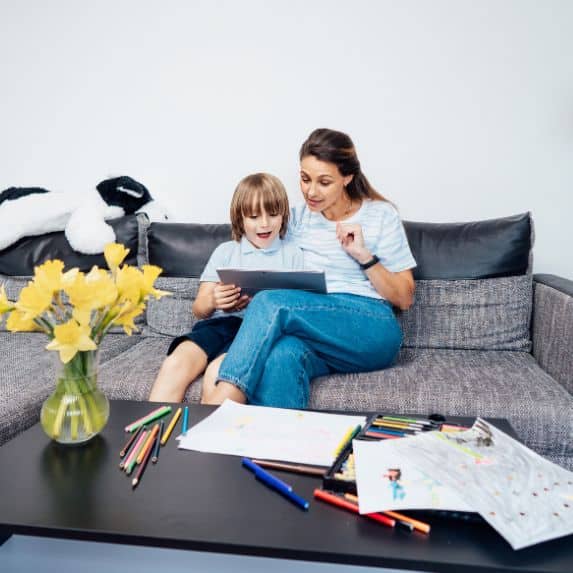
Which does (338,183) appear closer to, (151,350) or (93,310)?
(151,350)

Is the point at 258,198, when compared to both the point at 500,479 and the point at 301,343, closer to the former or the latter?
the point at 301,343

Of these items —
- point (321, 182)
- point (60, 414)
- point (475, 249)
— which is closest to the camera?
point (60, 414)

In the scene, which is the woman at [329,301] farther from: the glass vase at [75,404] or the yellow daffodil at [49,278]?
the yellow daffodil at [49,278]

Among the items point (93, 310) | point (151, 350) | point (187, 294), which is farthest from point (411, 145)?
point (93, 310)

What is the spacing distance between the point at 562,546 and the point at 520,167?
162cm

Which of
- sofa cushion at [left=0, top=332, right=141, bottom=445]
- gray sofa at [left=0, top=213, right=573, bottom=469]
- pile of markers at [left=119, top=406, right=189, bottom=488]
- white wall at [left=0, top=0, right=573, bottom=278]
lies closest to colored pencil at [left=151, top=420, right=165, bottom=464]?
pile of markers at [left=119, top=406, right=189, bottom=488]

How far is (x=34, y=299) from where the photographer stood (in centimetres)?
78

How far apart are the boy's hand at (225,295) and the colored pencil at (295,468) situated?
0.75 m

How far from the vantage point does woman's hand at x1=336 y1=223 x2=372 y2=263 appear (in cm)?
154

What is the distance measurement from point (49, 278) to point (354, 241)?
936 mm

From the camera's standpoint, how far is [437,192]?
2031 mm

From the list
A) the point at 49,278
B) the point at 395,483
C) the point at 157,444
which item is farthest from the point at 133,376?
Answer: the point at 395,483

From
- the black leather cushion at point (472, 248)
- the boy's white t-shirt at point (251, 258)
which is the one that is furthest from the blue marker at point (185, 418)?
the black leather cushion at point (472, 248)

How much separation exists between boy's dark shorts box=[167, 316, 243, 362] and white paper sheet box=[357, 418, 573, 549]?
794mm
